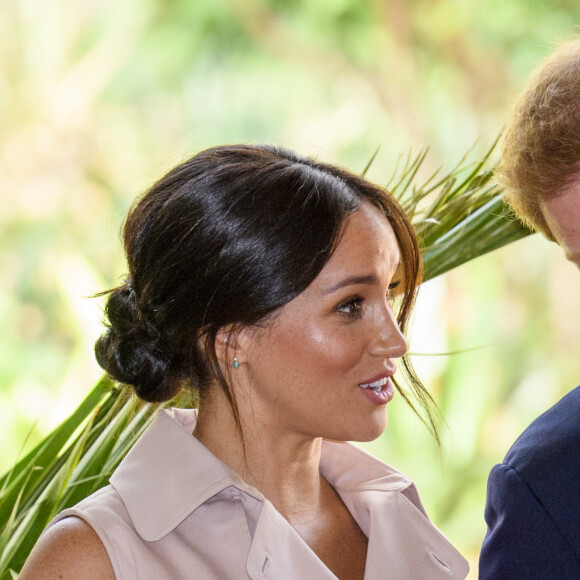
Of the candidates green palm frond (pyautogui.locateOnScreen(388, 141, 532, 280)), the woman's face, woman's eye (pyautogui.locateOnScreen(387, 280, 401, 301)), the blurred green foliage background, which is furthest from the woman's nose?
the blurred green foliage background

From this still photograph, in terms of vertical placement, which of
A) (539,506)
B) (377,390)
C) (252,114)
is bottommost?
(539,506)

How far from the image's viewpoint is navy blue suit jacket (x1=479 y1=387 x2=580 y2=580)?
3.66ft

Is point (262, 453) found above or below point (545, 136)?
below

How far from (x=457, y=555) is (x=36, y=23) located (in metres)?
6.30

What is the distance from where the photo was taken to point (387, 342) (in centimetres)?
145

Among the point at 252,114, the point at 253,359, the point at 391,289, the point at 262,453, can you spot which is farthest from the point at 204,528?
the point at 252,114

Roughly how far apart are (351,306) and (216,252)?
0.74 ft

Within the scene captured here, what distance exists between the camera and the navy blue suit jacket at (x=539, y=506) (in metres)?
1.12

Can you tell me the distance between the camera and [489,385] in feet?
20.4

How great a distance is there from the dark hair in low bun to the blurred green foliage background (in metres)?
4.61

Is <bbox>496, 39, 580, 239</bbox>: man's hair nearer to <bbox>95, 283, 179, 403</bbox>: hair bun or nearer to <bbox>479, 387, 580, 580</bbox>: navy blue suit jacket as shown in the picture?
<bbox>479, 387, 580, 580</bbox>: navy blue suit jacket

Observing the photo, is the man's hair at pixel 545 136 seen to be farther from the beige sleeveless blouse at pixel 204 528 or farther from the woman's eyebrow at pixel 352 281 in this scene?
the beige sleeveless blouse at pixel 204 528


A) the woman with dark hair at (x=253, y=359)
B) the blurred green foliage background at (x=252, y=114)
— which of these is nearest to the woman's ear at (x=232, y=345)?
the woman with dark hair at (x=253, y=359)

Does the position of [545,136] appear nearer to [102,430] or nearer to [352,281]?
[352,281]
